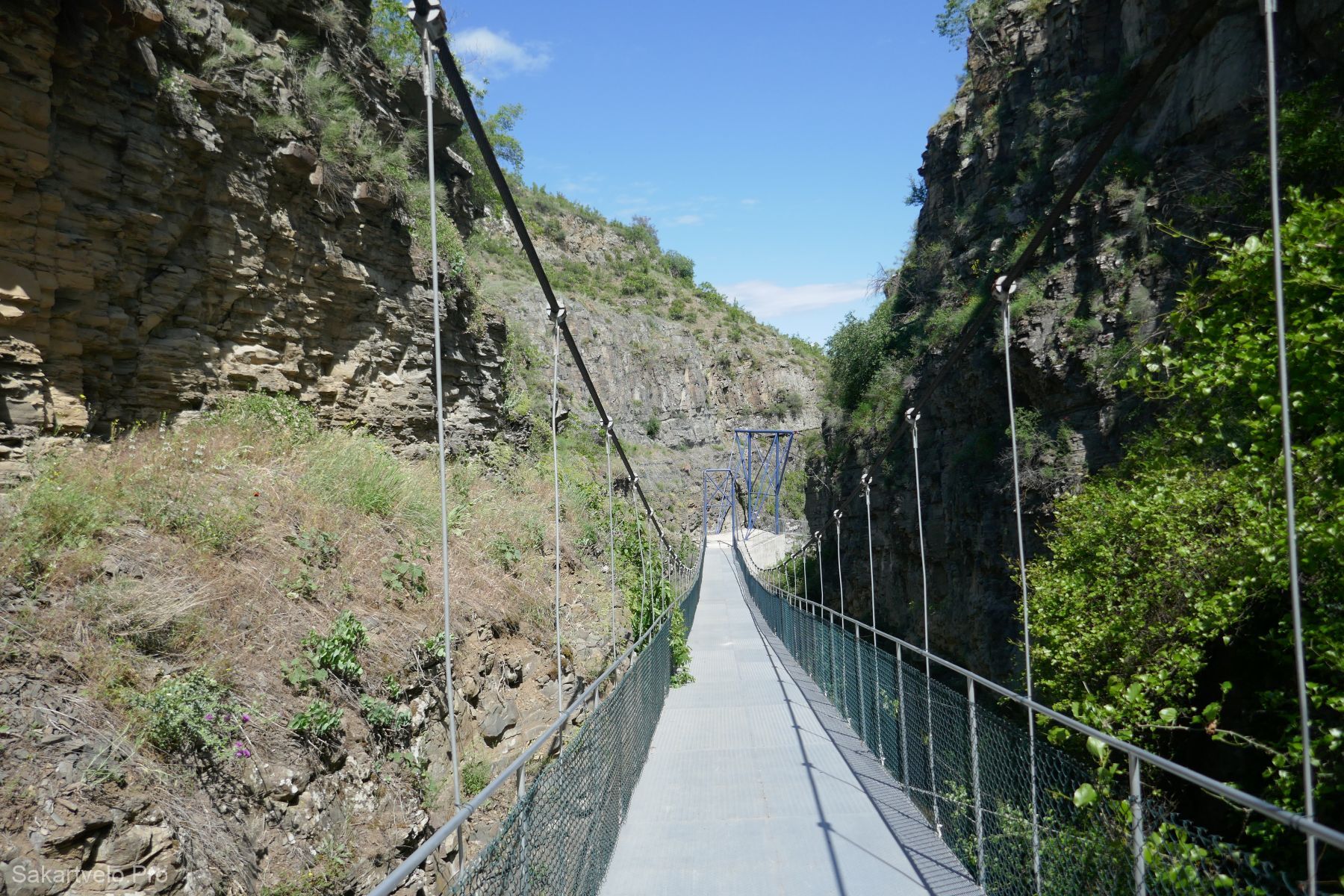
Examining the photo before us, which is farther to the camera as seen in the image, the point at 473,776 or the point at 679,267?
the point at 679,267

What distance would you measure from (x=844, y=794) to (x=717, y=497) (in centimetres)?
5315

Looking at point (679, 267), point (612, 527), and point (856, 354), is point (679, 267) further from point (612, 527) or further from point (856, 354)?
point (612, 527)

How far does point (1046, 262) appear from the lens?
1380 centimetres

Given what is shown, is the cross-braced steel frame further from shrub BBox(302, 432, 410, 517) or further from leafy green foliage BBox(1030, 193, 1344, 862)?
leafy green foliage BBox(1030, 193, 1344, 862)

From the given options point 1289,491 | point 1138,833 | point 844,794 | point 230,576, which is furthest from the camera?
point 844,794

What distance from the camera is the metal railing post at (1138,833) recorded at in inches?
88.5

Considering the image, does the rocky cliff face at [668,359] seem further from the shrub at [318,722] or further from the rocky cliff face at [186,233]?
the shrub at [318,722]

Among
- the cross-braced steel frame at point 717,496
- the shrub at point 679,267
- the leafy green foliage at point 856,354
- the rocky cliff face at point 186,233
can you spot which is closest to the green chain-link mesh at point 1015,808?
the rocky cliff face at point 186,233

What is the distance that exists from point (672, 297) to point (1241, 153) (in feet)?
173

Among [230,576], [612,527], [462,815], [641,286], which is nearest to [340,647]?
[230,576]

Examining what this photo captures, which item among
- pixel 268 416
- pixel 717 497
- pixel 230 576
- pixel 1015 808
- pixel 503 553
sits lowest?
pixel 717 497

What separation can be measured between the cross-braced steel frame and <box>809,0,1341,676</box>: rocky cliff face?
113 feet

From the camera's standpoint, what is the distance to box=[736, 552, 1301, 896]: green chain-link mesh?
7.04 ft

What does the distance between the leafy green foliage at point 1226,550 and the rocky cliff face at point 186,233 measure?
25.7 ft
